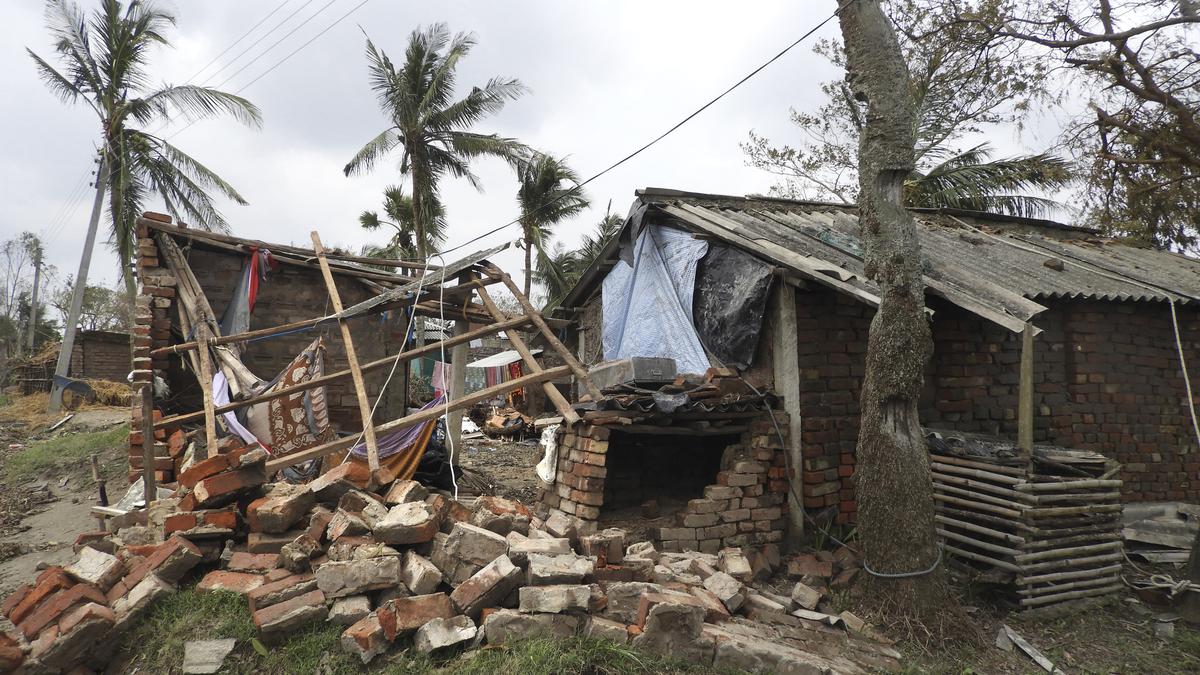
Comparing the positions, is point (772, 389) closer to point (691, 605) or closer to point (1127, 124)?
point (691, 605)

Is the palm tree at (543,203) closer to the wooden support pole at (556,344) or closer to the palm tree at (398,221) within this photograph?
the palm tree at (398,221)

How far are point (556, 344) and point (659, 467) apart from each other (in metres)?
2.07

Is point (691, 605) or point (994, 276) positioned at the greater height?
point (994, 276)

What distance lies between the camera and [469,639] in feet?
11.4

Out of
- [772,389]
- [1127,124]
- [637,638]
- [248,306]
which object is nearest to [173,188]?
[248,306]

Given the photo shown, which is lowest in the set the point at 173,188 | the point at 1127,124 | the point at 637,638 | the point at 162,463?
the point at 637,638

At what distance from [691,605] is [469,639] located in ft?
3.92

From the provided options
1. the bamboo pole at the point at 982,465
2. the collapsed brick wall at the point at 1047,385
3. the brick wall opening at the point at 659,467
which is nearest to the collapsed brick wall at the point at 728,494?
the collapsed brick wall at the point at 1047,385

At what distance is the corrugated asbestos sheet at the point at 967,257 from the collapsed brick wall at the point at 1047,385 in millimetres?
357

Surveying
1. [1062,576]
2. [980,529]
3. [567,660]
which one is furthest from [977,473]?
[567,660]

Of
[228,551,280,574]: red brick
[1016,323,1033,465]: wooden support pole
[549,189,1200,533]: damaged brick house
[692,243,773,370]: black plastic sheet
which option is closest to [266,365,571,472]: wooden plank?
[549,189,1200,533]: damaged brick house

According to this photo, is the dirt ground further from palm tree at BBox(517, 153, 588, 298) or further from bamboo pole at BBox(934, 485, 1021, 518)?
palm tree at BBox(517, 153, 588, 298)

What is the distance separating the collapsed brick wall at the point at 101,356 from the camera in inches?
751

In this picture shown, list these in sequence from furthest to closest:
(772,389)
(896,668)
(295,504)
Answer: (772,389)
(295,504)
(896,668)
